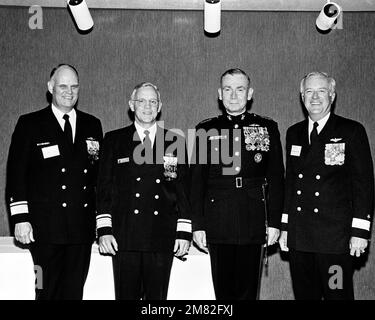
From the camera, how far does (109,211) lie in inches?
122

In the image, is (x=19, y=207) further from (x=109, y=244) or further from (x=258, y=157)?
(x=258, y=157)

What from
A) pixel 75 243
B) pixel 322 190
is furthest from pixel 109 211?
pixel 322 190

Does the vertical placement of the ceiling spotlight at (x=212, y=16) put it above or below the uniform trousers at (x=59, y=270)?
above

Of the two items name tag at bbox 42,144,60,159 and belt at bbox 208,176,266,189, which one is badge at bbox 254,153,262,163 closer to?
belt at bbox 208,176,266,189

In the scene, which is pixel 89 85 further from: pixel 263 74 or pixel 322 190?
pixel 322 190

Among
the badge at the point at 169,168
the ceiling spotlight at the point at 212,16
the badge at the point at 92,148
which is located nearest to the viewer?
the badge at the point at 169,168

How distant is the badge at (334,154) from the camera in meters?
3.07

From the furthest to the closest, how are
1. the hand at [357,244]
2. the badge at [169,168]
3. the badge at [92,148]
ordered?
the badge at [92,148] < the badge at [169,168] < the hand at [357,244]

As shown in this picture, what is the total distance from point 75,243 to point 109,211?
289 millimetres

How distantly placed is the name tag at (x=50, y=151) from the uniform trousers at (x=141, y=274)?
0.71m

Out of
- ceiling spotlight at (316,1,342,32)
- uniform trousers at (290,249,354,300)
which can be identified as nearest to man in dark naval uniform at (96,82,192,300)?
uniform trousers at (290,249,354,300)

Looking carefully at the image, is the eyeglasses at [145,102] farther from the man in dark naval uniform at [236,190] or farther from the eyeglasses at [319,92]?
the eyeglasses at [319,92]

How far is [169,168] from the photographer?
10.4ft

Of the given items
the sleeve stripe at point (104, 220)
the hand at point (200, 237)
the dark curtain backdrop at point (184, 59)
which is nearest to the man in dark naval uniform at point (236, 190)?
the hand at point (200, 237)
